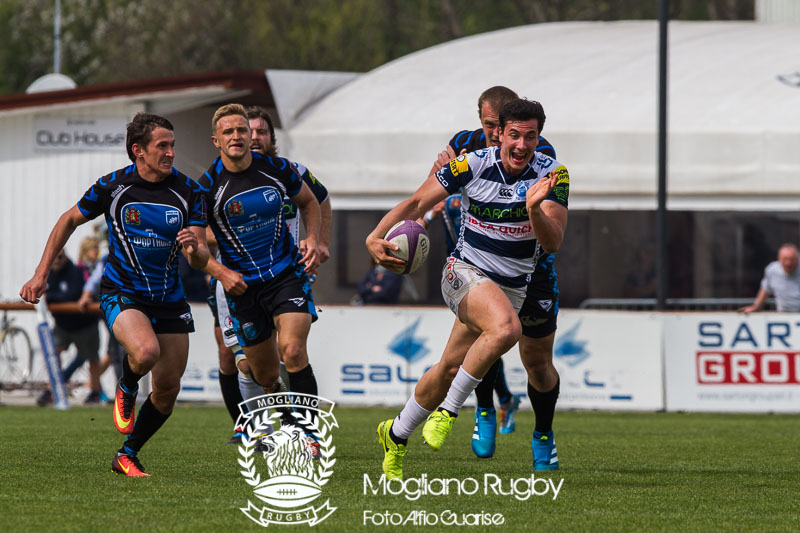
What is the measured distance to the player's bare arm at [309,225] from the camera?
28.9 ft

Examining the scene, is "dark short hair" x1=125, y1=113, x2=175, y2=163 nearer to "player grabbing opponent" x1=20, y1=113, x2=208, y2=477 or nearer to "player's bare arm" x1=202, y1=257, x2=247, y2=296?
"player grabbing opponent" x1=20, y1=113, x2=208, y2=477

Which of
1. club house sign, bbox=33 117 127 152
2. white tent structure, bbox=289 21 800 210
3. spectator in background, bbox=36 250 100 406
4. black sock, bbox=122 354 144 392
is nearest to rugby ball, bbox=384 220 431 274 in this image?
black sock, bbox=122 354 144 392

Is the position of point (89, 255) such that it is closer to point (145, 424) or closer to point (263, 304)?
point (263, 304)

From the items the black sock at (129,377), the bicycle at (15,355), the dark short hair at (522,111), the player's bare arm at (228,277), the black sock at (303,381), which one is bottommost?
the bicycle at (15,355)

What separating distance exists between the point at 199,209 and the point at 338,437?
347 cm

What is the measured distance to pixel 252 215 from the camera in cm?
846

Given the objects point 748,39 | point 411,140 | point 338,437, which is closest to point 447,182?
point 338,437

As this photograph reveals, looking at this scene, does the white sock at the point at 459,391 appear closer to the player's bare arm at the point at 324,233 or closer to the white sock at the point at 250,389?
the player's bare arm at the point at 324,233

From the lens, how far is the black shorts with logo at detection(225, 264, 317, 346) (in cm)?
855

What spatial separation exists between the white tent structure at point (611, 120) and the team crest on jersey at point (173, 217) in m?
12.3

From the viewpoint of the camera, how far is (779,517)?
6.56 meters

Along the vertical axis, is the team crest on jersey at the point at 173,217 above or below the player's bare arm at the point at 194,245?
above

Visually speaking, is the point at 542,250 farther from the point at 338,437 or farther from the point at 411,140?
the point at 411,140

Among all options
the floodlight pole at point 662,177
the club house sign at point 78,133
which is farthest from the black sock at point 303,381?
the club house sign at point 78,133
